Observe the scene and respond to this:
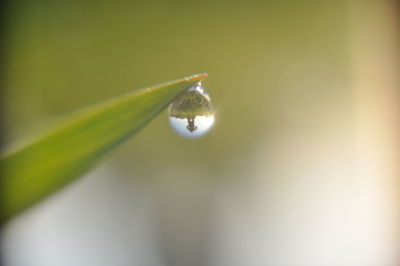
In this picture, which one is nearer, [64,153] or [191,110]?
[64,153]

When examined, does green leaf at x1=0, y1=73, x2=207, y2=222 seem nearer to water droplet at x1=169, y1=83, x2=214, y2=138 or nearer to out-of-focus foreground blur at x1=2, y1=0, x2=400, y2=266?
water droplet at x1=169, y1=83, x2=214, y2=138

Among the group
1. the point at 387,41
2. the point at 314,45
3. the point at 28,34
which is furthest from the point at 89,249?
the point at 387,41

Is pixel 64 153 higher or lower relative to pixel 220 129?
lower

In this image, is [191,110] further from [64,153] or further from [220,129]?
[220,129]

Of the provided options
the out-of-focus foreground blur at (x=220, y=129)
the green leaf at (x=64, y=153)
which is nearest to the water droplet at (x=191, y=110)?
the green leaf at (x=64, y=153)

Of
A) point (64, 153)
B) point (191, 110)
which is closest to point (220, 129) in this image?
point (191, 110)

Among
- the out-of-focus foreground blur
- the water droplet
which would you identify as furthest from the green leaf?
the out-of-focus foreground blur

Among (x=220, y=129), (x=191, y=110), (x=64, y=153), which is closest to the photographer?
(x=64, y=153)
